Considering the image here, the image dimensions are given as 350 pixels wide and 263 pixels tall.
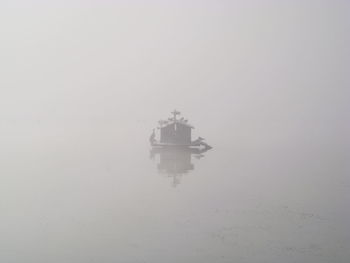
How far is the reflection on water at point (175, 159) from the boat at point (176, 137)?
0.25 feet

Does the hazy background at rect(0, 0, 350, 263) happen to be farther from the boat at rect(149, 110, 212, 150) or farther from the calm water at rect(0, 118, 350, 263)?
the boat at rect(149, 110, 212, 150)

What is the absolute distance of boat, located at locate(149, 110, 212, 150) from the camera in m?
6.33

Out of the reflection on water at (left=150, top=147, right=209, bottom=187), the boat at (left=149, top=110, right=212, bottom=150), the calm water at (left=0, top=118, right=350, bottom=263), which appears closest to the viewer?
the calm water at (left=0, top=118, right=350, bottom=263)

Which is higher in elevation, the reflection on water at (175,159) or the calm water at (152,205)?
the reflection on water at (175,159)

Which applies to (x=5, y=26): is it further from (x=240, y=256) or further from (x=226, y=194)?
(x=240, y=256)

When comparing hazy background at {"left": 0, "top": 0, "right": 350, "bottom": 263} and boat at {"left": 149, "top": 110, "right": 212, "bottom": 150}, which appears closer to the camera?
hazy background at {"left": 0, "top": 0, "right": 350, "bottom": 263}

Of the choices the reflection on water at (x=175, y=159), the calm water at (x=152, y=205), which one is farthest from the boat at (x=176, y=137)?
the calm water at (x=152, y=205)

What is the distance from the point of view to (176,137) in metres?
7.26

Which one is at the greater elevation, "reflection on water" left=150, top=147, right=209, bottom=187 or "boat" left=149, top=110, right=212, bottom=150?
"boat" left=149, top=110, right=212, bottom=150

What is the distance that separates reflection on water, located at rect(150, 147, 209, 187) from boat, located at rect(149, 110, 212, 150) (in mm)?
76

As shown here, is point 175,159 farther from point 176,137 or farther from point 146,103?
point 146,103

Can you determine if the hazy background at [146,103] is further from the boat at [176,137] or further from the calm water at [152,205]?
the boat at [176,137]

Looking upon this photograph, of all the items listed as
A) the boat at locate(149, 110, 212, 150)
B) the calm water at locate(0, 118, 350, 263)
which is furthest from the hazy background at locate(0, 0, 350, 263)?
the boat at locate(149, 110, 212, 150)

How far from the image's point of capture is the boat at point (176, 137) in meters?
6.33
